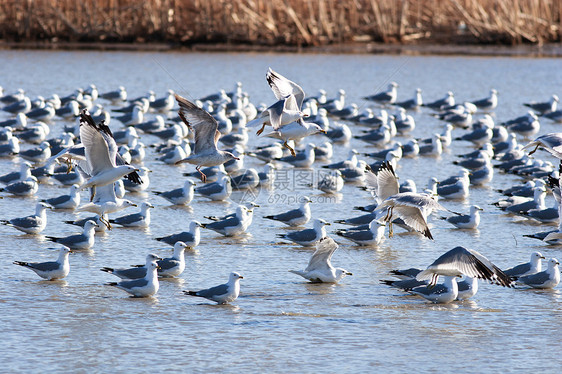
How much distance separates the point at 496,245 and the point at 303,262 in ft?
11.3

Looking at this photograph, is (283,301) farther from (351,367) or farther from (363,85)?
(363,85)

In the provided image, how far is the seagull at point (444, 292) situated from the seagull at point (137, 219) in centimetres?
559

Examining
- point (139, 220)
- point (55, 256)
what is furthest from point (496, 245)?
point (55, 256)

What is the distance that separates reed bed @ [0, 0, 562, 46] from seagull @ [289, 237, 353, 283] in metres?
27.1

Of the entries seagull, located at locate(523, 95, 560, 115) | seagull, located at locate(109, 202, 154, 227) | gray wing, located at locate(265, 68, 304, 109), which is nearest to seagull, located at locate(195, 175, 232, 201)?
seagull, located at locate(109, 202, 154, 227)

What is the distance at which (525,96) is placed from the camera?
107 ft

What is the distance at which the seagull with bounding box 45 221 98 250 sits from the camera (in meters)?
13.9

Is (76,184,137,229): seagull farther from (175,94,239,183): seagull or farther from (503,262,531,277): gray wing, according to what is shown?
(503,262,531,277): gray wing

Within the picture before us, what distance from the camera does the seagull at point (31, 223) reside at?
1461 cm

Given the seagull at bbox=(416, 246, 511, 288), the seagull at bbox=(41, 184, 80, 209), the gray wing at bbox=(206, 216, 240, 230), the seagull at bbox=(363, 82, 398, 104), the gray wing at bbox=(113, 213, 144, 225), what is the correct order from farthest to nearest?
the seagull at bbox=(363, 82, 398, 104)
the seagull at bbox=(41, 184, 80, 209)
the gray wing at bbox=(113, 213, 144, 225)
the gray wing at bbox=(206, 216, 240, 230)
the seagull at bbox=(416, 246, 511, 288)

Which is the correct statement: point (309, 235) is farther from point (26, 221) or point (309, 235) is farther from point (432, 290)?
point (26, 221)

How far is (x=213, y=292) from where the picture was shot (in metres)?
11.5

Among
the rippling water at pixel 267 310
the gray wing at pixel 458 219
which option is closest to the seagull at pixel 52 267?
the rippling water at pixel 267 310

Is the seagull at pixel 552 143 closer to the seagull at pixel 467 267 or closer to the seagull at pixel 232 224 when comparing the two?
the seagull at pixel 467 267
